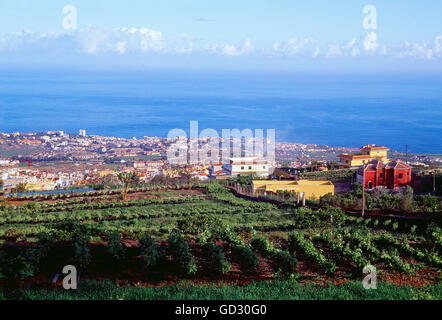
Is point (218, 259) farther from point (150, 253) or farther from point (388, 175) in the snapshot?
point (388, 175)

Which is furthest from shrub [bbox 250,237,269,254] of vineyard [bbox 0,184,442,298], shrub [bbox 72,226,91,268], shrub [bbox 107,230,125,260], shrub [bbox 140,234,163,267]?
shrub [bbox 72,226,91,268]

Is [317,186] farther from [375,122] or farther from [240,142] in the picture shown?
[375,122]

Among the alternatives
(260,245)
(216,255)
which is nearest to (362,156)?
(260,245)

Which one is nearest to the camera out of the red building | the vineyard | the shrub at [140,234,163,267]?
the vineyard

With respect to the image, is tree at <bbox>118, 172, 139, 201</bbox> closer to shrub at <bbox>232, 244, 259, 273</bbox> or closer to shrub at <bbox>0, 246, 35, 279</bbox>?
shrub at <bbox>232, 244, 259, 273</bbox>

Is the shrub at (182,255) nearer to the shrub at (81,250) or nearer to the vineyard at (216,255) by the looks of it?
the vineyard at (216,255)
